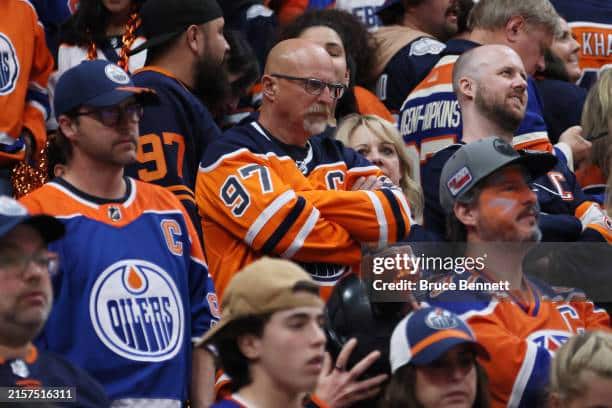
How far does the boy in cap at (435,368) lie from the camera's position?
18.0 ft

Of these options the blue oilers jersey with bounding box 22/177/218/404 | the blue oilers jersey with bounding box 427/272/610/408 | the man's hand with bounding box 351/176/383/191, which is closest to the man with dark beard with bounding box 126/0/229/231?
the man's hand with bounding box 351/176/383/191

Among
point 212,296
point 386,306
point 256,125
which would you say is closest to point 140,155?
point 256,125

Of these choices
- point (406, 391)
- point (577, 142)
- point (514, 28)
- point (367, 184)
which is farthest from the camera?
point (514, 28)

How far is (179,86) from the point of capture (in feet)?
24.0

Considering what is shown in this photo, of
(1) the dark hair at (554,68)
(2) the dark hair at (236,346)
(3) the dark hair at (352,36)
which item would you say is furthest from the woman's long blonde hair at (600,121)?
(2) the dark hair at (236,346)

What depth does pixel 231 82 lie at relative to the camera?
8.48 meters

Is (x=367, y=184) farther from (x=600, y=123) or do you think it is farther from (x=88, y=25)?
(x=600, y=123)

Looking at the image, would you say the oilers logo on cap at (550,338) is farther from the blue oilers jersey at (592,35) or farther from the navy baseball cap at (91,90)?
the blue oilers jersey at (592,35)

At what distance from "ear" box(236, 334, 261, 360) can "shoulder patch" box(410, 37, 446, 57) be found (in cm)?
431

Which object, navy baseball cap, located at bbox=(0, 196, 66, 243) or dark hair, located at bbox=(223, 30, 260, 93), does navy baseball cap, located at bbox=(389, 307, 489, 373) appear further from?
dark hair, located at bbox=(223, 30, 260, 93)

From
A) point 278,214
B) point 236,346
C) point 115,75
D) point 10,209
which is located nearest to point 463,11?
point 278,214

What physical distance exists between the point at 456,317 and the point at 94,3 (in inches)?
127

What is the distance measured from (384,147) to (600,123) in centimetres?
145

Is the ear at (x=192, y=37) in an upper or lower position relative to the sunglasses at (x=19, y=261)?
lower
